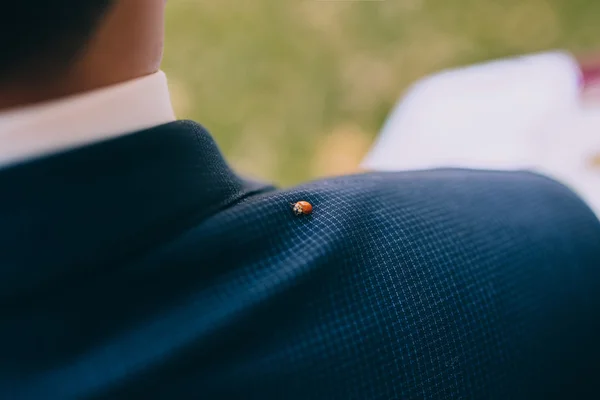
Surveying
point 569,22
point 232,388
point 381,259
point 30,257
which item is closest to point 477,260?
point 381,259

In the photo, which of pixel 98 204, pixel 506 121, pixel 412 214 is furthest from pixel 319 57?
pixel 98 204

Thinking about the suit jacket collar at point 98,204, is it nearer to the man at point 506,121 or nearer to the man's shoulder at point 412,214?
the man's shoulder at point 412,214

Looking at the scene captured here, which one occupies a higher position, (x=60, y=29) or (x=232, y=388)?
(x=60, y=29)

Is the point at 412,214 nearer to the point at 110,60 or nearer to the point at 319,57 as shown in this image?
the point at 110,60

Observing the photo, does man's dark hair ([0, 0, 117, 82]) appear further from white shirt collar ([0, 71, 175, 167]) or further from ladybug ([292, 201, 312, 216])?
ladybug ([292, 201, 312, 216])

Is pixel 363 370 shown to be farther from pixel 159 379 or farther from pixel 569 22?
pixel 569 22

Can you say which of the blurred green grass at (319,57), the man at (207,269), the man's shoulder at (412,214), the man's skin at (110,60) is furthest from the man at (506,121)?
the man's skin at (110,60)
